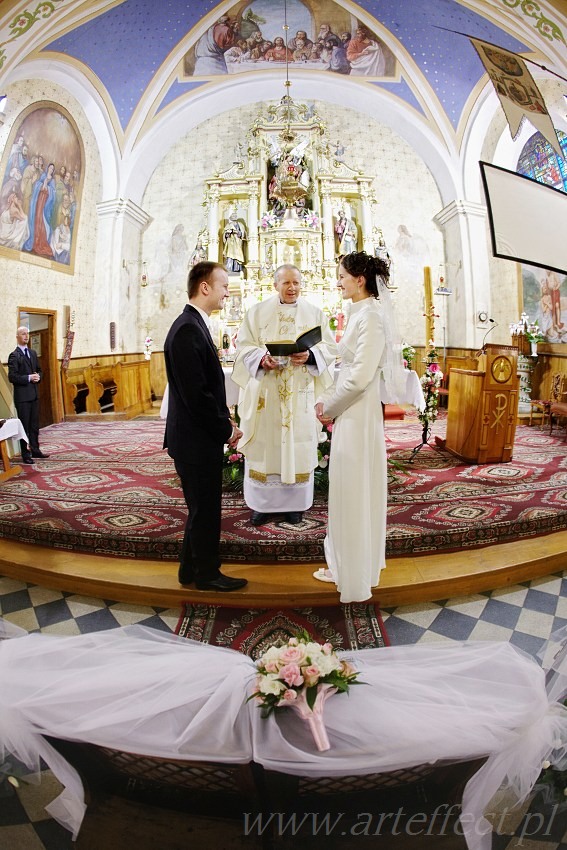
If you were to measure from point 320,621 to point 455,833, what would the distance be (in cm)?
152

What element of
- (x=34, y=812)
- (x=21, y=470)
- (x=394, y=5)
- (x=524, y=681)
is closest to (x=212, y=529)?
(x=34, y=812)

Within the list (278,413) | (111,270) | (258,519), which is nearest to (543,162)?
(111,270)

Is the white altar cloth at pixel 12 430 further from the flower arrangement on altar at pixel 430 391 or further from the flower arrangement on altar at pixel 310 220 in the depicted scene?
the flower arrangement on altar at pixel 310 220

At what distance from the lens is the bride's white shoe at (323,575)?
3.15 metres

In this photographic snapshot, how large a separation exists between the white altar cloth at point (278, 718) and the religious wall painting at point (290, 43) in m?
13.4

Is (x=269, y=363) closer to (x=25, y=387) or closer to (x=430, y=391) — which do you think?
(x=430, y=391)

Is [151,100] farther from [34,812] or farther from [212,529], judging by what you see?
[34,812]

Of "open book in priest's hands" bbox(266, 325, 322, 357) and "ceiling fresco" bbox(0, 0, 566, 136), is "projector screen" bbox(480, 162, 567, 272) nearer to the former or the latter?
"open book in priest's hands" bbox(266, 325, 322, 357)

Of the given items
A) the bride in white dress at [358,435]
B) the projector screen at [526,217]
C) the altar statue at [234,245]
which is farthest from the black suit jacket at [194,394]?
the altar statue at [234,245]

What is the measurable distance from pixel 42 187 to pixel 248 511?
921 cm

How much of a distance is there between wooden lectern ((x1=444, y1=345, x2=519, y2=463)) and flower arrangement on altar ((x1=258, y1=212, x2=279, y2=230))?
768 centimetres

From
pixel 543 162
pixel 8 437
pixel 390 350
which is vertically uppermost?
pixel 543 162

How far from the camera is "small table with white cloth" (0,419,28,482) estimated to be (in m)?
5.50

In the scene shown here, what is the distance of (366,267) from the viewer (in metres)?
2.67
